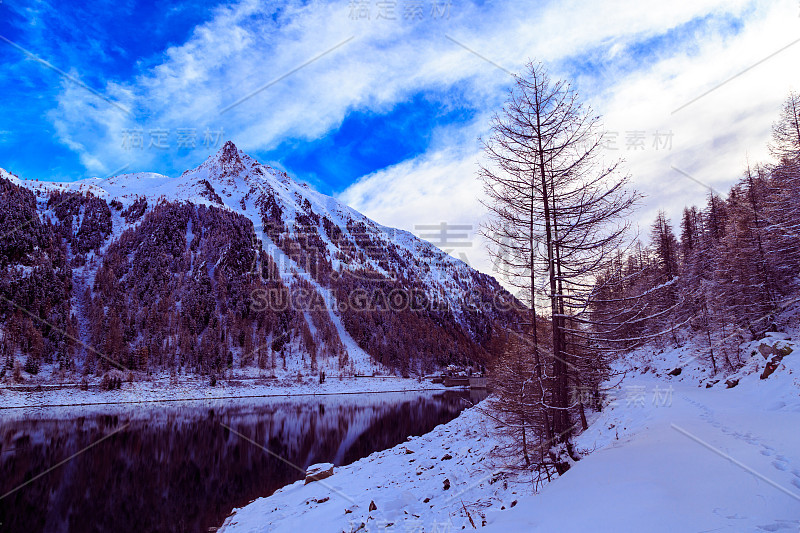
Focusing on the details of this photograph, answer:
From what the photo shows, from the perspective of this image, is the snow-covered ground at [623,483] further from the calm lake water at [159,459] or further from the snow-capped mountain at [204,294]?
the snow-capped mountain at [204,294]

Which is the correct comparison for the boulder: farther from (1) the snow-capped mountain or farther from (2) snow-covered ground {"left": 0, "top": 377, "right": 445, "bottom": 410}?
(2) snow-covered ground {"left": 0, "top": 377, "right": 445, "bottom": 410}

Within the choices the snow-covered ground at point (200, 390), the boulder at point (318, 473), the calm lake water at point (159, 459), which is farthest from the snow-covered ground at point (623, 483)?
the snow-covered ground at point (200, 390)

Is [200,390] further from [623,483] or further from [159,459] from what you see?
[623,483]

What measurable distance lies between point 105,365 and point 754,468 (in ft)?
278

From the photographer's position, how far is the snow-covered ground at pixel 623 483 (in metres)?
3.89

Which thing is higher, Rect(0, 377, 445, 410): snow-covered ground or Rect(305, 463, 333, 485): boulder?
Rect(305, 463, 333, 485): boulder

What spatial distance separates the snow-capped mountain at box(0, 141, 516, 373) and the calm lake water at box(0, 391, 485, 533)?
108 feet

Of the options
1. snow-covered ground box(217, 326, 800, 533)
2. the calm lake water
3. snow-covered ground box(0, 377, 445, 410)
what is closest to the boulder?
snow-covered ground box(217, 326, 800, 533)

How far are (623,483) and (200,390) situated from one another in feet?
243

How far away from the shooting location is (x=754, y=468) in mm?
4871

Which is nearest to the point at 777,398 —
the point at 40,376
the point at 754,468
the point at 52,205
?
the point at 754,468

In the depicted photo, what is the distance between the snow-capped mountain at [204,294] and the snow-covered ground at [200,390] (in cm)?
917

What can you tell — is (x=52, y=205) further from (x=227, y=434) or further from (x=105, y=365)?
(x=227, y=434)

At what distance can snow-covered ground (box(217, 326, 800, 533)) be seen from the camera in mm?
3889
